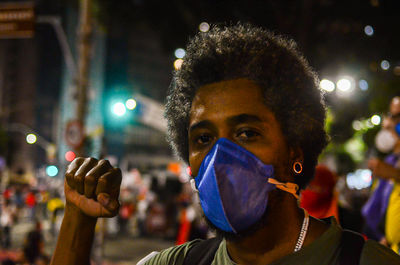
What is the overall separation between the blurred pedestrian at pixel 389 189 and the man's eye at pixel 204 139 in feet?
6.16

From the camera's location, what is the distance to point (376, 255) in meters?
1.49

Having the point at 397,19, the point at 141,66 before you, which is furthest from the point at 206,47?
the point at 141,66

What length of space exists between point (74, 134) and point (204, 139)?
805 cm

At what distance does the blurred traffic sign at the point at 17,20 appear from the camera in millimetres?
8711

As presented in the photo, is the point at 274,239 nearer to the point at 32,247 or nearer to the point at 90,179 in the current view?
the point at 90,179

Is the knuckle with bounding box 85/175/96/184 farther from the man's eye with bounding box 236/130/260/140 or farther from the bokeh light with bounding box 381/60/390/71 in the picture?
the bokeh light with bounding box 381/60/390/71

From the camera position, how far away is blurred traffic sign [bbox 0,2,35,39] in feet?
28.6

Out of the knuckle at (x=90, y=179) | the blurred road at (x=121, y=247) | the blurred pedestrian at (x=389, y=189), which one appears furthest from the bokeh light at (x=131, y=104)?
the knuckle at (x=90, y=179)

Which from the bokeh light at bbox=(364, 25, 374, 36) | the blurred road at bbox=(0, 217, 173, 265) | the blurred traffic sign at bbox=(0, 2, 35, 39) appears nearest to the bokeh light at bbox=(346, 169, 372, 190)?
the bokeh light at bbox=(364, 25, 374, 36)

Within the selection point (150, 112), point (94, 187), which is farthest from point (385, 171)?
point (150, 112)

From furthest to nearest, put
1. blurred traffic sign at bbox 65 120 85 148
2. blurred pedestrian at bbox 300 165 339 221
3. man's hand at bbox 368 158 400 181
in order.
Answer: blurred traffic sign at bbox 65 120 85 148 < blurred pedestrian at bbox 300 165 339 221 < man's hand at bbox 368 158 400 181

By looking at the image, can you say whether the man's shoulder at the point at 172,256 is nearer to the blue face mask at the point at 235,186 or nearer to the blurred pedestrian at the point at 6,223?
the blue face mask at the point at 235,186

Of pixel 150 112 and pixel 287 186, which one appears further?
pixel 150 112

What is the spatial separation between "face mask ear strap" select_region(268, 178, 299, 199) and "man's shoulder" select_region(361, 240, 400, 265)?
0.33 meters
